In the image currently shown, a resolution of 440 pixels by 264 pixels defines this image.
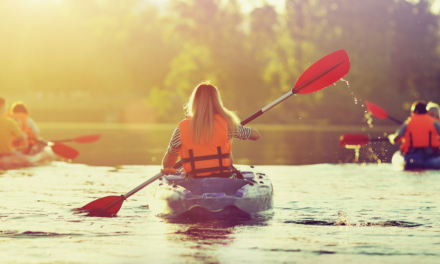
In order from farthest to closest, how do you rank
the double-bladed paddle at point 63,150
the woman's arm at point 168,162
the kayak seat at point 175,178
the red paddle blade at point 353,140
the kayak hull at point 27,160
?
the red paddle blade at point 353,140 < the double-bladed paddle at point 63,150 < the kayak hull at point 27,160 < the kayak seat at point 175,178 < the woman's arm at point 168,162

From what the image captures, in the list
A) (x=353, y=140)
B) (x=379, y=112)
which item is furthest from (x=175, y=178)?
(x=379, y=112)

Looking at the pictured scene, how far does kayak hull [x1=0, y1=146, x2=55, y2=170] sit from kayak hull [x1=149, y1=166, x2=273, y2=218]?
6440 mm

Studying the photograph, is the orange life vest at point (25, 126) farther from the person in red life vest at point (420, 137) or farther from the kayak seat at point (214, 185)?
the kayak seat at point (214, 185)

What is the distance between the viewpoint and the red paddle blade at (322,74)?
8.56 m

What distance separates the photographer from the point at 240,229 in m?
6.07

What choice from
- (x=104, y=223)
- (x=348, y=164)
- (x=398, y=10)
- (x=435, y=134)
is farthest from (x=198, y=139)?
(x=398, y=10)

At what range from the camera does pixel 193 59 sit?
44094 millimetres

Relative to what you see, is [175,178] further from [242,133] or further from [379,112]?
[379,112]

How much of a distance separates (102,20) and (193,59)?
60.7 ft

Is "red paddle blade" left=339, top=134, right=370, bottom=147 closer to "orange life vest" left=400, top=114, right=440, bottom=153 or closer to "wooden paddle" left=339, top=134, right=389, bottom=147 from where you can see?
"wooden paddle" left=339, top=134, right=389, bottom=147

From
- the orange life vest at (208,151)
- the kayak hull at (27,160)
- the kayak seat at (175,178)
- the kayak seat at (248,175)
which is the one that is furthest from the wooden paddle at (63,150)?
the orange life vest at (208,151)

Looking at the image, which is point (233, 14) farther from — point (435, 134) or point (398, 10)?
point (435, 134)

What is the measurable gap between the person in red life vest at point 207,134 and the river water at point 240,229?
53 cm

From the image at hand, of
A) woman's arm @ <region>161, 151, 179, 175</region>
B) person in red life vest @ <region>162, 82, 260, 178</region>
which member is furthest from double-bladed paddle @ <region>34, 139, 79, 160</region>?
person in red life vest @ <region>162, 82, 260, 178</region>
